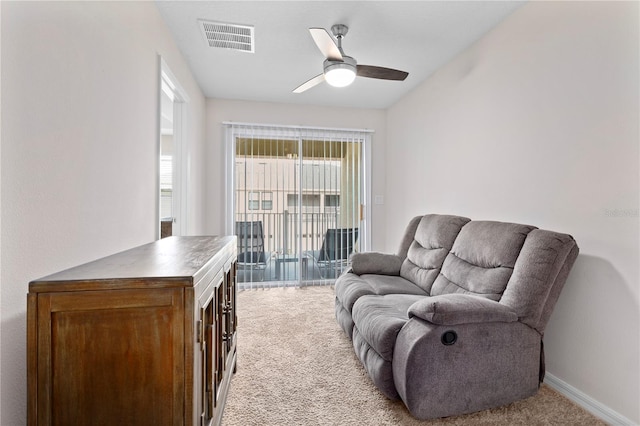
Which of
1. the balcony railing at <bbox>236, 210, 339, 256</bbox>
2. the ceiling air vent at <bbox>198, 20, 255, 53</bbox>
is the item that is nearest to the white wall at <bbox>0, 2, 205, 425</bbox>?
the ceiling air vent at <bbox>198, 20, 255, 53</bbox>

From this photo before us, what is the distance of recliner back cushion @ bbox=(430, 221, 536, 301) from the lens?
6.07 feet

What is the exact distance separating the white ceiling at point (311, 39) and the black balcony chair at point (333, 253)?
6.28ft

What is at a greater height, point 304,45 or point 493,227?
point 304,45

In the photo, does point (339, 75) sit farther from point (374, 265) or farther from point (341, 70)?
point (374, 265)

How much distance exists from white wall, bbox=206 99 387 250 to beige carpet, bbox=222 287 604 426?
1853 millimetres

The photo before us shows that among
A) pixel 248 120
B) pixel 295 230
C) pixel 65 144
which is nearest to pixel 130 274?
pixel 65 144

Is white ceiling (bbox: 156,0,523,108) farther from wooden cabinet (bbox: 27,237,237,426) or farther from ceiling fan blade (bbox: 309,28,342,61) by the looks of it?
wooden cabinet (bbox: 27,237,237,426)

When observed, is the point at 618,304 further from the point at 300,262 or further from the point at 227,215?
the point at 227,215

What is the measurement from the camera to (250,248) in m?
4.12

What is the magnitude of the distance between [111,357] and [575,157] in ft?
7.98

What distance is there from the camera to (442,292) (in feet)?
7.36

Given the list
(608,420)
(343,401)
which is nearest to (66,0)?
(343,401)

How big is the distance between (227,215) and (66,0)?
303cm

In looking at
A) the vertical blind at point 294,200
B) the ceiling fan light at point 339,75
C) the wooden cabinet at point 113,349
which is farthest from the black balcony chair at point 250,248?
the wooden cabinet at point 113,349
